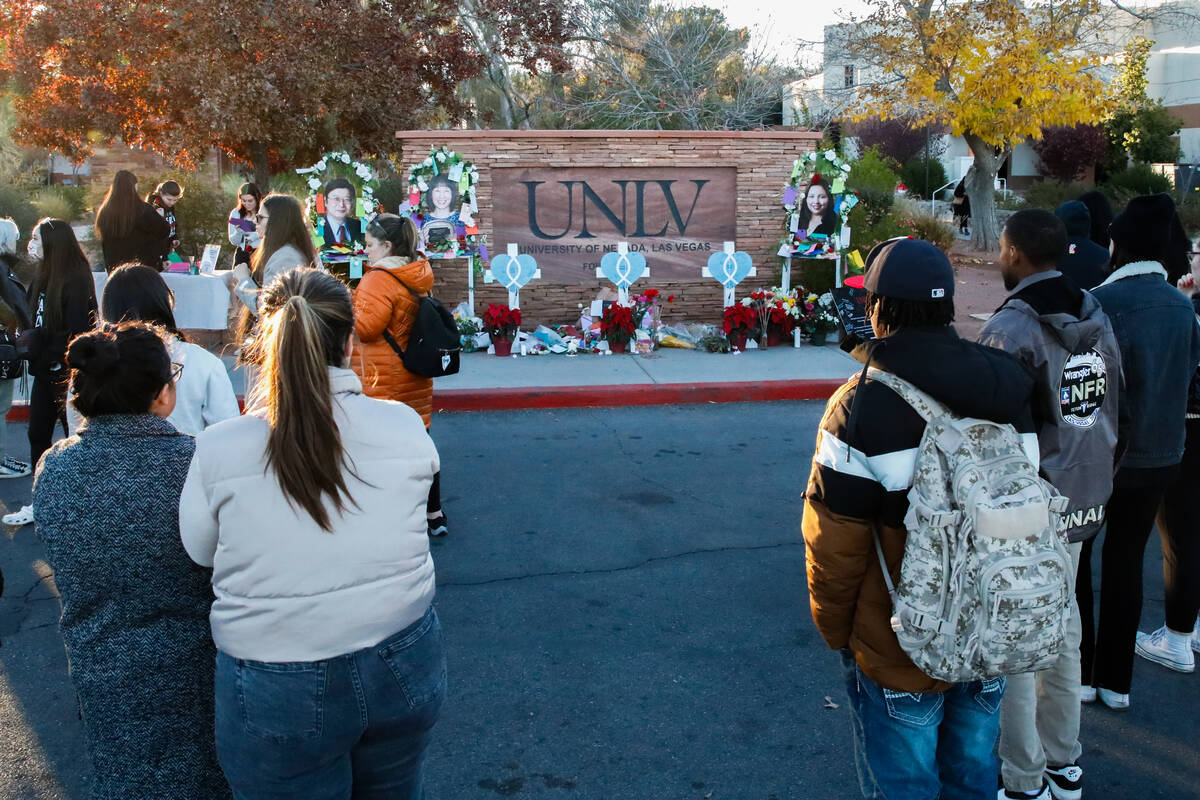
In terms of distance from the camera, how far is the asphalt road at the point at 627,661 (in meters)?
3.64

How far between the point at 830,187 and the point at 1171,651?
794 cm

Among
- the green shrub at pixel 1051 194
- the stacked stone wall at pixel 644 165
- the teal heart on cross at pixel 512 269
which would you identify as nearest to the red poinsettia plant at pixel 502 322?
the teal heart on cross at pixel 512 269

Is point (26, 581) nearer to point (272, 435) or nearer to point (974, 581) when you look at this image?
point (272, 435)

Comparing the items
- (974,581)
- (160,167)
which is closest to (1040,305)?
(974,581)

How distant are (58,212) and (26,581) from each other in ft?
43.7

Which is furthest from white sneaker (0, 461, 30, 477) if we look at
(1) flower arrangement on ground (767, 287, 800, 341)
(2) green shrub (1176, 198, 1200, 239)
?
(2) green shrub (1176, 198, 1200, 239)

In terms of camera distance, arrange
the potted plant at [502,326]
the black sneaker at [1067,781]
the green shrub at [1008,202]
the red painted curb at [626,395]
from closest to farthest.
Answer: the black sneaker at [1067,781] < the red painted curb at [626,395] < the potted plant at [502,326] < the green shrub at [1008,202]

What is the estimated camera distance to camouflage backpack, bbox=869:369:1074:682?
2.31 metres

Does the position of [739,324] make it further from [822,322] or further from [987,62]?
[987,62]

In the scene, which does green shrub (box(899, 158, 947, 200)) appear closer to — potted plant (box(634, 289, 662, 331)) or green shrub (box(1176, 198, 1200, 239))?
green shrub (box(1176, 198, 1200, 239))

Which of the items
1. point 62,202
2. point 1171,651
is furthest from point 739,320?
point 62,202

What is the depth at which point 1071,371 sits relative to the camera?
3268 mm

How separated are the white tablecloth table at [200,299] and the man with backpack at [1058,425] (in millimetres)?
8042

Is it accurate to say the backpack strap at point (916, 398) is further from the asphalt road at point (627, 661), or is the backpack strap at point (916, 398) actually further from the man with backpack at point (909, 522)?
the asphalt road at point (627, 661)
